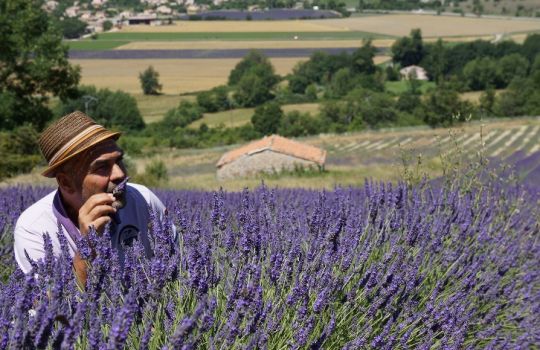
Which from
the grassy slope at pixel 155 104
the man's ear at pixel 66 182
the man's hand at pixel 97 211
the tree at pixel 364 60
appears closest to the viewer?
the man's hand at pixel 97 211

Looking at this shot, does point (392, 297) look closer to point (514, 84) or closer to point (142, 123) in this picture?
point (142, 123)

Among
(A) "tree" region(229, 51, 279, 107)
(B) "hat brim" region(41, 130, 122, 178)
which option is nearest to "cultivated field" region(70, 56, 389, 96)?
(A) "tree" region(229, 51, 279, 107)

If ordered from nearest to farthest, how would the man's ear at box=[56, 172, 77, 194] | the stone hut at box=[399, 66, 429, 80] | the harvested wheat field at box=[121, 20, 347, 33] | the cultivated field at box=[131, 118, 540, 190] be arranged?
1. the man's ear at box=[56, 172, 77, 194]
2. the cultivated field at box=[131, 118, 540, 190]
3. the stone hut at box=[399, 66, 429, 80]
4. the harvested wheat field at box=[121, 20, 347, 33]

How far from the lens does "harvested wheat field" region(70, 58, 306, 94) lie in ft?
267

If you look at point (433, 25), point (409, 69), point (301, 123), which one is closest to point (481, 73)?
point (409, 69)

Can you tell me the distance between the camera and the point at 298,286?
224 cm

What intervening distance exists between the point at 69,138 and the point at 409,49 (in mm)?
98133

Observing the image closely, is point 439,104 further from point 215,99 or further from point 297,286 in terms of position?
point 297,286

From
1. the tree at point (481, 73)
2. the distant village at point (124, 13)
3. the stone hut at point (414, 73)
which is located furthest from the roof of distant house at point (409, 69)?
the distant village at point (124, 13)

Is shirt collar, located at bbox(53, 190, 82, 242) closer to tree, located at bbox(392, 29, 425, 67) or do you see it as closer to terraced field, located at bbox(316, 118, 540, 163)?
terraced field, located at bbox(316, 118, 540, 163)

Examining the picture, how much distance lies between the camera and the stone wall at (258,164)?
33.0 meters

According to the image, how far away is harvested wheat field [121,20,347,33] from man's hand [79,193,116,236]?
116 m

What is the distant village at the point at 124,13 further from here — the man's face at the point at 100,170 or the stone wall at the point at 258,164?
the man's face at the point at 100,170

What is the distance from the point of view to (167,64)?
90688mm
